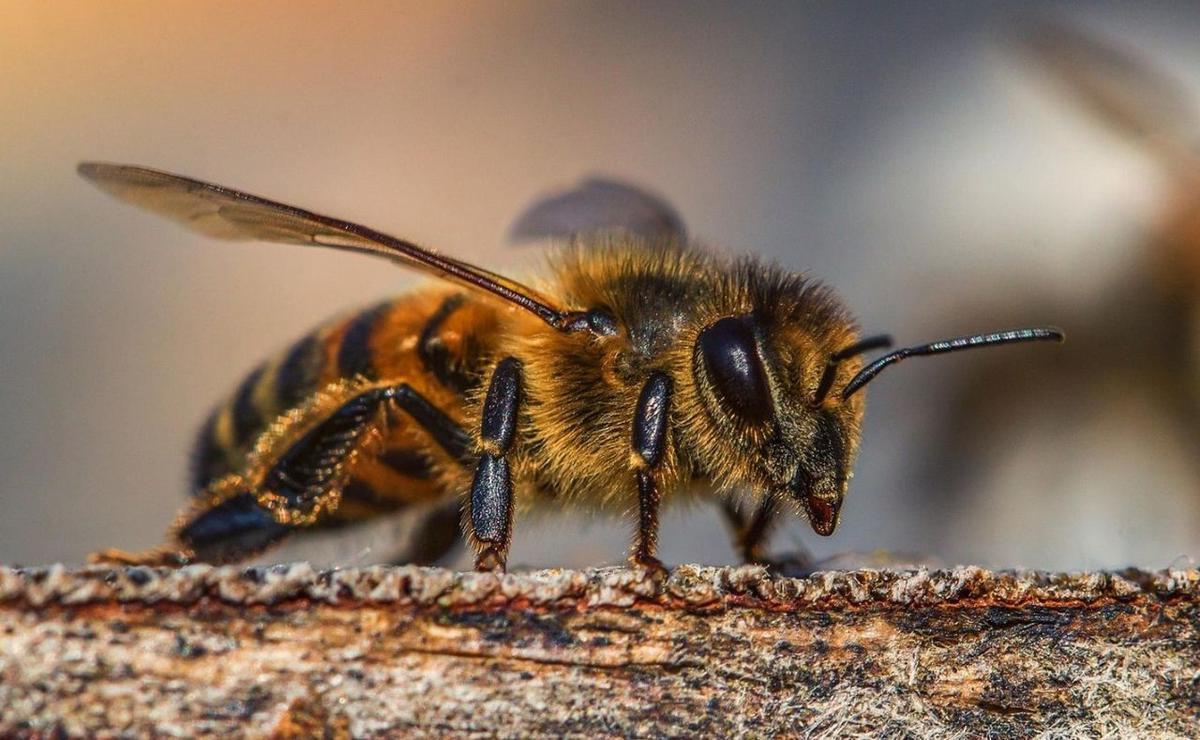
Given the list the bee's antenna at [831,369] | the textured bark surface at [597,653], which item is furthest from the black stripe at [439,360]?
the textured bark surface at [597,653]

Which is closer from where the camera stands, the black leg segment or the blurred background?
the black leg segment

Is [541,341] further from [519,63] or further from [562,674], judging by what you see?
[519,63]

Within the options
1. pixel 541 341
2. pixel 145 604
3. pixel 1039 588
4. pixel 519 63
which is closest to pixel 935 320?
pixel 519 63

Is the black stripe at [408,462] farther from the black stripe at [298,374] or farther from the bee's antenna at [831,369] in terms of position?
the bee's antenna at [831,369]

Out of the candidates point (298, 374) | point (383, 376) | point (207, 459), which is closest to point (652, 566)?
point (383, 376)

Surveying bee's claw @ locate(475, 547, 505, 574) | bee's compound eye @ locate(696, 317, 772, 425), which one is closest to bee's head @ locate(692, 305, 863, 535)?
bee's compound eye @ locate(696, 317, 772, 425)

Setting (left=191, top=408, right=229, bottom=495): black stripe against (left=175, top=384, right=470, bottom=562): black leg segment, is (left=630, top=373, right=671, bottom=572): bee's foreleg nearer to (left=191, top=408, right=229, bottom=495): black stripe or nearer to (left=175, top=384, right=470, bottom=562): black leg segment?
(left=175, top=384, right=470, bottom=562): black leg segment

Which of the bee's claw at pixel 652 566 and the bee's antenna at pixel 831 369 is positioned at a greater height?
the bee's antenna at pixel 831 369
